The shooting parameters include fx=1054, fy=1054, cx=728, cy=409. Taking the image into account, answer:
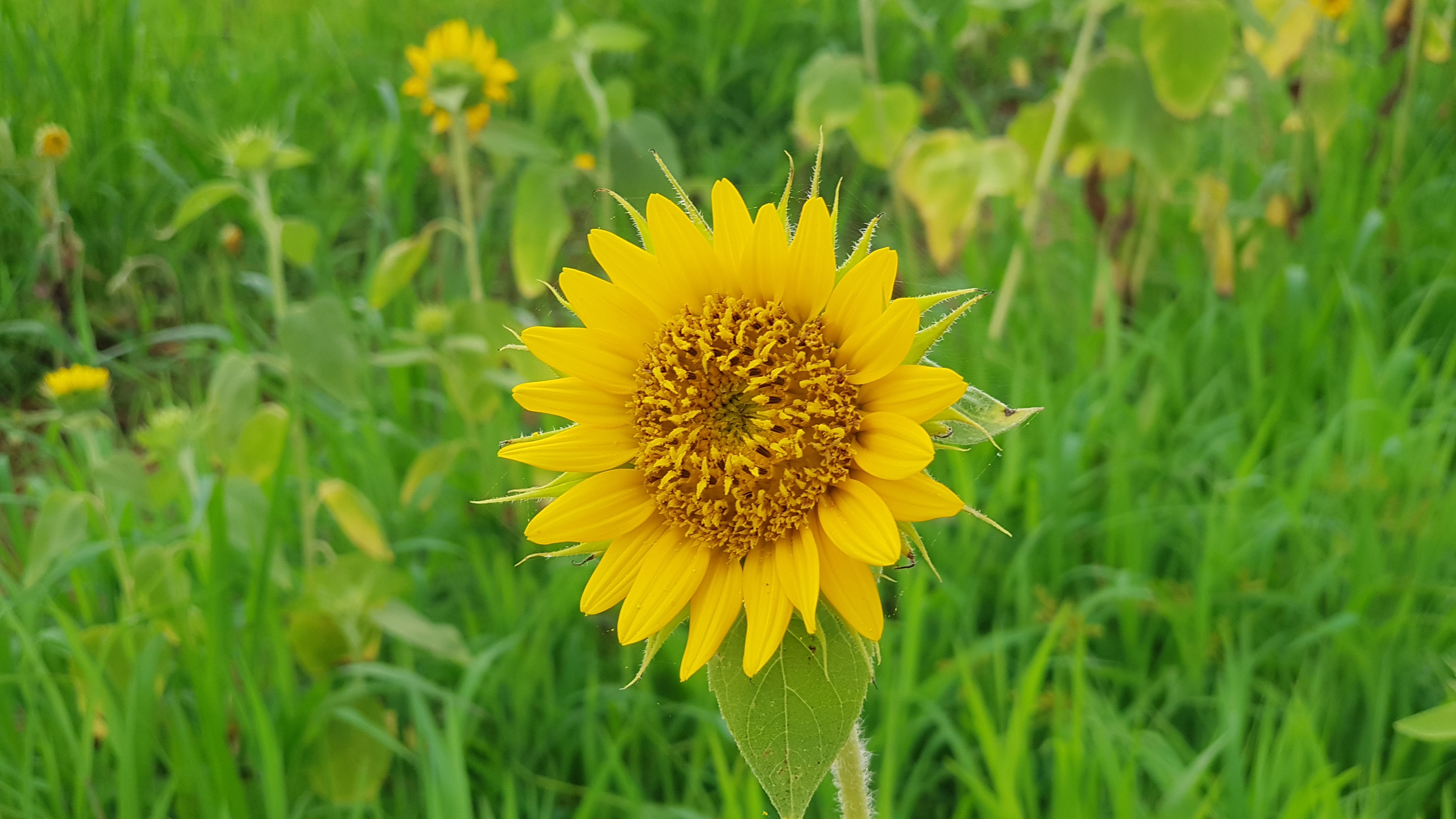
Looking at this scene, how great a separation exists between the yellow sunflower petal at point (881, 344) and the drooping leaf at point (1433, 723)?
469 mm

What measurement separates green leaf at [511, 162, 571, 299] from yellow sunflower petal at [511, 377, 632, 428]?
4.05ft

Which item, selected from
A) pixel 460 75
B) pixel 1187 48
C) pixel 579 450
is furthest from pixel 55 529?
pixel 1187 48

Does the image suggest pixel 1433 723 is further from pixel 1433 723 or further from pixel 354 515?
pixel 354 515

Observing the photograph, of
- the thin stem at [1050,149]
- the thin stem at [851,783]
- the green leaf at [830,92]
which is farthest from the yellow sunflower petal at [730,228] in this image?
the thin stem at [1050,149]

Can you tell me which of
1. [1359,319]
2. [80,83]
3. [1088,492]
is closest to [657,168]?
[1088,492]

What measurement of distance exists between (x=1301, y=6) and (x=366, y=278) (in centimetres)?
250

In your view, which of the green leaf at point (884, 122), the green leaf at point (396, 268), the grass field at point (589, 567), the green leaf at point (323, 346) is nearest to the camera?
the grass field at point (589, 567)

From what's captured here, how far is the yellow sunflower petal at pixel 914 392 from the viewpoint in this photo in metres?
0.71

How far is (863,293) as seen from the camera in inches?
30.7

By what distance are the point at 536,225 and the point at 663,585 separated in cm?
137

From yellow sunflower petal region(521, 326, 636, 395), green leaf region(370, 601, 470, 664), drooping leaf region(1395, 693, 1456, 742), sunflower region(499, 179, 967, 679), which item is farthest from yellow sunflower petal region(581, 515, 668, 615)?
green leaf region(370, 601, 470, 664)

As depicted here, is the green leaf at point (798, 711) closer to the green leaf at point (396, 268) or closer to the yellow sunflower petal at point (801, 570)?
the yellow sunflower petal at point (801, 570)

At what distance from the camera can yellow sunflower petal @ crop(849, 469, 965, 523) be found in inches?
28.5

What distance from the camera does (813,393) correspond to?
2.71 ft
